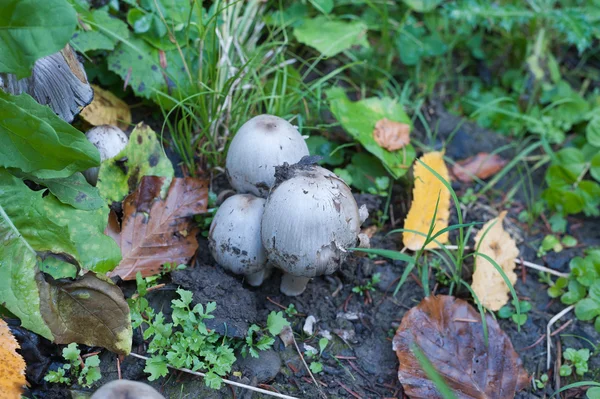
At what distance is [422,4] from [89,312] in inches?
102

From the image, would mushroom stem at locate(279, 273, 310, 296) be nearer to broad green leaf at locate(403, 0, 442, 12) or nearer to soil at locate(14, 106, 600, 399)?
soil at locate(14, 106, 600, 399)

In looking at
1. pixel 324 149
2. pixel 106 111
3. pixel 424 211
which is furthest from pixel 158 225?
pixel 424 211

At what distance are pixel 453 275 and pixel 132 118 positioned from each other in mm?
1666

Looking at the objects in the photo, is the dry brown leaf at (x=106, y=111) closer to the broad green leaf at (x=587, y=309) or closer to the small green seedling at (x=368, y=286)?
the small green seedling at (x=368, y=286)

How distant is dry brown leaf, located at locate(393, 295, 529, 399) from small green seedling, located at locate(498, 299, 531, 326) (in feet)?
0.42

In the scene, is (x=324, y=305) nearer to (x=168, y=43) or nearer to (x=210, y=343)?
(x=210, y=343)

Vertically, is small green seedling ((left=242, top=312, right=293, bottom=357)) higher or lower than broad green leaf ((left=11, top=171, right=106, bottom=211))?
lower

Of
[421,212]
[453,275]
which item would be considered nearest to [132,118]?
[421,212]

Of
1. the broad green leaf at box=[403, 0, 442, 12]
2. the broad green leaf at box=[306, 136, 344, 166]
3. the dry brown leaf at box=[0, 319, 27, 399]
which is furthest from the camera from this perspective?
the broad green leaf at box=[403, 0, 442, 12]

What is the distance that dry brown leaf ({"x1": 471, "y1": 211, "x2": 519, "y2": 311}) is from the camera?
2309 millimetres

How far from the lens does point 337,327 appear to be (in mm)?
2193

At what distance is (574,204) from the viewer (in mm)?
2828

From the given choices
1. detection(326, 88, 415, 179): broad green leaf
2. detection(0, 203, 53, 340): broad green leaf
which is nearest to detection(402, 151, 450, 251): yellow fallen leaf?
detection(326, 88, 415, 179): broad green leaf

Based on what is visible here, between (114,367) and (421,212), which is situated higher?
(421,212)
